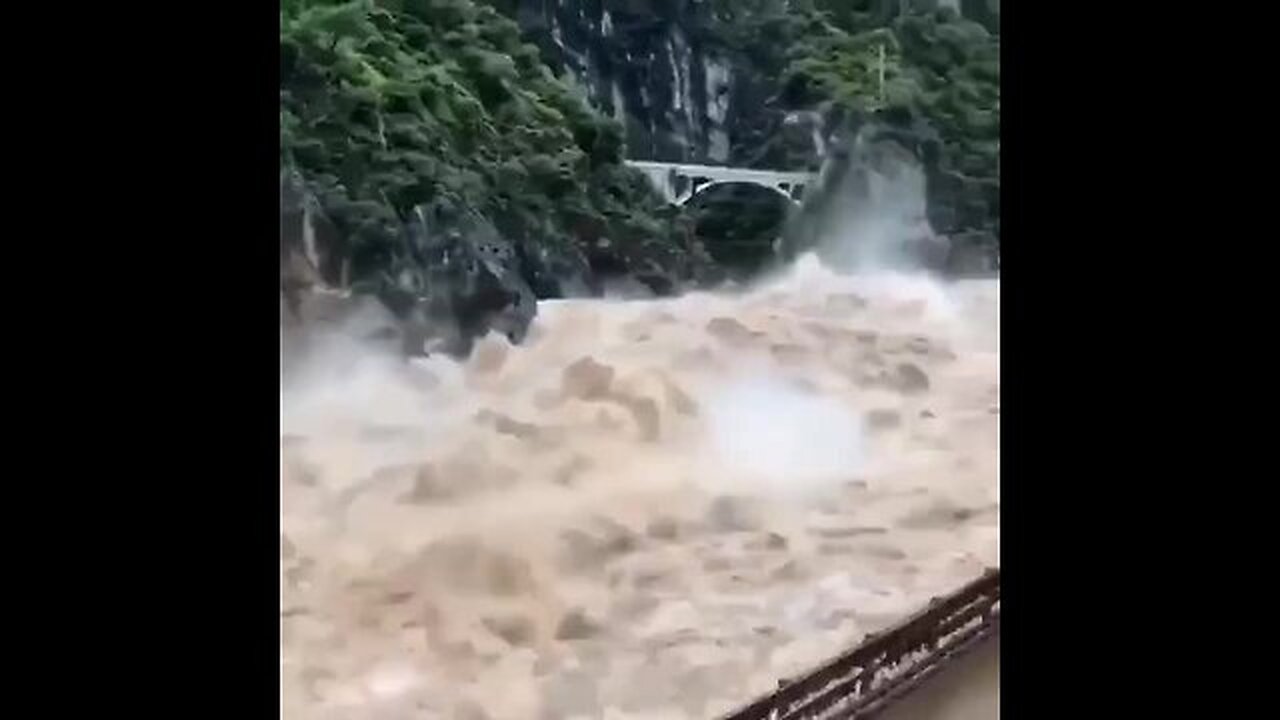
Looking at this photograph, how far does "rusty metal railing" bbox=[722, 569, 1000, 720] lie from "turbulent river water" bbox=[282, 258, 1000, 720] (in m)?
0.02

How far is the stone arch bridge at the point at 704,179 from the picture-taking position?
1.93 meters

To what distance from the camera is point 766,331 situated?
1918mm

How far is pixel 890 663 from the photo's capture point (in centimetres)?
188

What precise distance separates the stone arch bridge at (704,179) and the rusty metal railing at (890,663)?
0.50 meters

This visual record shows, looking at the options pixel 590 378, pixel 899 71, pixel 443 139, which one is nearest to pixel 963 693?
pixel 590 378

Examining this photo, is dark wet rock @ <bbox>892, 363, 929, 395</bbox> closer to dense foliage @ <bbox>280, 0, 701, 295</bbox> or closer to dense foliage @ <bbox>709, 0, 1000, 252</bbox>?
dense foliage @ <bbox>709, 0, 1000, 252</bbox>

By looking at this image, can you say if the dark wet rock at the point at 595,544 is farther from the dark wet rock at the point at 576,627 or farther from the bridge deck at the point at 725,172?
the bridge deck at the point at 725,172

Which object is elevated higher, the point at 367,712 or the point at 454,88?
the point at 454,88

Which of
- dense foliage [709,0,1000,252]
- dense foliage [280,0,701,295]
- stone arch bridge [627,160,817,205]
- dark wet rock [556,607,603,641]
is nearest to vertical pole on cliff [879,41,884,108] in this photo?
dense foliage [709,0,1000,252]

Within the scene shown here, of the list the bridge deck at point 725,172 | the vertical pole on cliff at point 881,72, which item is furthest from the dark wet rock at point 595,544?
the vertical pole on cliff at point 881,72

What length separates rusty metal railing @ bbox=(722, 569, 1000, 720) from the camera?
72.1 inches
